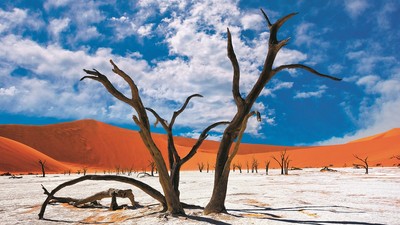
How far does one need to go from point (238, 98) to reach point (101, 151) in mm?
81851

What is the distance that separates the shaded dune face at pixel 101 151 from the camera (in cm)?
5659

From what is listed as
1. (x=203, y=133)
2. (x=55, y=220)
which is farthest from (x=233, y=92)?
(x=55, y=220)

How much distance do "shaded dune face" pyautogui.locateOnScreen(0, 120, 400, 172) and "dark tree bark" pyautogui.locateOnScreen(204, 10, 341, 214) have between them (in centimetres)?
5111

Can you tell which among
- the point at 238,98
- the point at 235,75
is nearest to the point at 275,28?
the point at 235,75

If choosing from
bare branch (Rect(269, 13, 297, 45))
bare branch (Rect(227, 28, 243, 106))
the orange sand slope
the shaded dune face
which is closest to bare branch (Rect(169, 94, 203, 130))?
bare branch (Rect(227, 28, 243, 106))

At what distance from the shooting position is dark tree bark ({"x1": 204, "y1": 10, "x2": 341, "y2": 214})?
5.98 metres

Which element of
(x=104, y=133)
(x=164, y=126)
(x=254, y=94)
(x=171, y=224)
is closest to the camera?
(x=171, y=224)

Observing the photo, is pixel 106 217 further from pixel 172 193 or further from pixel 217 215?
pixel 217 215

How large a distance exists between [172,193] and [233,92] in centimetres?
220

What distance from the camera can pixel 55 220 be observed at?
20.9 feet

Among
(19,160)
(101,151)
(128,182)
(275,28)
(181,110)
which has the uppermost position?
(101,151)

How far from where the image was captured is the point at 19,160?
51781 millimetres

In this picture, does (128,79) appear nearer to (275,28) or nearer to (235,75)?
(235,75)

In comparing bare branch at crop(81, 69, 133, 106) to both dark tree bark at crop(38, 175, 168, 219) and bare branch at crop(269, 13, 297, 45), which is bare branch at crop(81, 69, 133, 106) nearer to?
dark tree bark at crop(38, 175, 168, 219)
